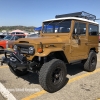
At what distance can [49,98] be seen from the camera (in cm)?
396

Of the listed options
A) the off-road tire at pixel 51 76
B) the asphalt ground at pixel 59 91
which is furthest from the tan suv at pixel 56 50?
the asphalt ground at pixel 59 91

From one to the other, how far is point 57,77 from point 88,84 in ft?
3.89

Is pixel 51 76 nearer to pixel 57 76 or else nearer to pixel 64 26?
pixel 57 76

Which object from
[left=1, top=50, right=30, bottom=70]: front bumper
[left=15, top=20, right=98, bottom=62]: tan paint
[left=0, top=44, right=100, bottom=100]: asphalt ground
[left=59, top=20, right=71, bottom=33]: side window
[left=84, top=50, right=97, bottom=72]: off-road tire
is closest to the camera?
[left=0, top=44, right=100, bottom=100]: asphalt ground

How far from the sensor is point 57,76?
455 centimetres

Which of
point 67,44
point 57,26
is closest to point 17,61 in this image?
point 67,44

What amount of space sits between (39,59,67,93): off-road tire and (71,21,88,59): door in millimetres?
1025

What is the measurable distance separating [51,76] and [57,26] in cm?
217

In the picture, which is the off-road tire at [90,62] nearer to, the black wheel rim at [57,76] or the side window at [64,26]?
the side window at [64,26]

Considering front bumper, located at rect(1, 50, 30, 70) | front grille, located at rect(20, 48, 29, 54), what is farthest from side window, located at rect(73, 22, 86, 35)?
front bumper, located at rect(1, 50, 30, 70)

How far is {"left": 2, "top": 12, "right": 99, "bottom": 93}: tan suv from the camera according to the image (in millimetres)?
4279

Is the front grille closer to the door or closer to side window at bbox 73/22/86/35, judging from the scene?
the door

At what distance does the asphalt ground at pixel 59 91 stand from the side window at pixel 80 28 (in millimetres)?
1679

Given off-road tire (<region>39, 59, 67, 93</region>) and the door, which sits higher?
the door
